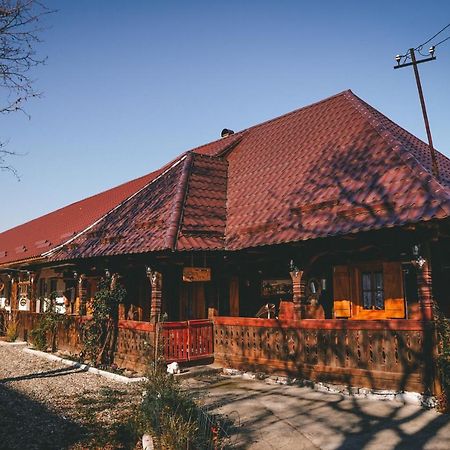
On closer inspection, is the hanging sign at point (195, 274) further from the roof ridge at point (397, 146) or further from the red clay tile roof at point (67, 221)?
the red clay tile roof at point (67, 221)

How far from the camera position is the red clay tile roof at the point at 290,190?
882 centimetres

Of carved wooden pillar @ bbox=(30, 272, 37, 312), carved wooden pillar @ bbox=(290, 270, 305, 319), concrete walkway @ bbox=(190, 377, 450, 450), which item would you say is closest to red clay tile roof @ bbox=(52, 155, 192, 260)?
carved wooden pillar @ bbox=(290, 270, 305, 319)

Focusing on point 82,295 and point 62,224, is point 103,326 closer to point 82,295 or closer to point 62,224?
point 82,295

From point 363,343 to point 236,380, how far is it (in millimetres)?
3087

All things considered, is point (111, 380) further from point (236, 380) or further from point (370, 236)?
point (370, 236)

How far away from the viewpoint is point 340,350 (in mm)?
8539

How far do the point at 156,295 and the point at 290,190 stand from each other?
14.0 feet

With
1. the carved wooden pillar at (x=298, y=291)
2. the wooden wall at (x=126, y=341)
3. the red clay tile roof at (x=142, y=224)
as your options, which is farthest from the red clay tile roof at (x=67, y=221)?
the carved wooden pillar at (x=298, y=291)

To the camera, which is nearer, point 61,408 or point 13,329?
point 61,408

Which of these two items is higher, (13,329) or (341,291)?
(341,291)

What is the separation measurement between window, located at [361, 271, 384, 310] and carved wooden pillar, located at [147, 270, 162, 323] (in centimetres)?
473

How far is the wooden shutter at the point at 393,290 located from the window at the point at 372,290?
0.36 m

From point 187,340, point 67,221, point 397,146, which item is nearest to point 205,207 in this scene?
point 187,340

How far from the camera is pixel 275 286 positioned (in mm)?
12117
